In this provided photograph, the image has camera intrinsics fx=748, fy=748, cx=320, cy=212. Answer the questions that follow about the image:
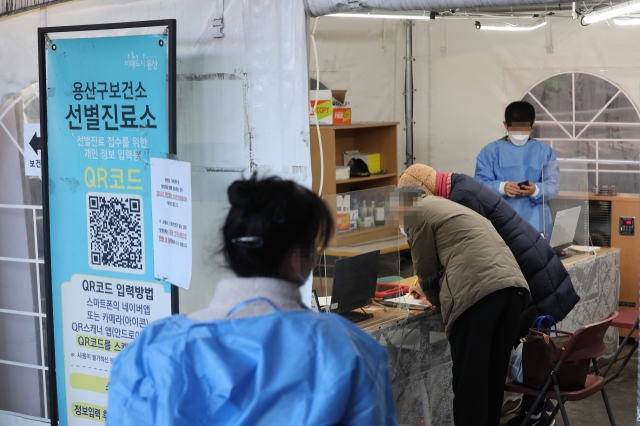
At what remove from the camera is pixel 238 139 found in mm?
2824

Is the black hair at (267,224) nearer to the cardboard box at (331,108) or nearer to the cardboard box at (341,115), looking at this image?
the cardboard box at (331,108)

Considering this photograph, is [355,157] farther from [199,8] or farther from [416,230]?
[199,8]

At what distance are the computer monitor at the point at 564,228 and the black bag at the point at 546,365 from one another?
1618 millimetres

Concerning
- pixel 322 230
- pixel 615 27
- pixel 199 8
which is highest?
pixel 615 27

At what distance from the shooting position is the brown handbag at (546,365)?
11.1ft

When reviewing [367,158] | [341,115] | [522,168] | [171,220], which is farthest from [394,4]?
[367,158]

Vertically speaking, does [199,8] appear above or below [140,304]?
above

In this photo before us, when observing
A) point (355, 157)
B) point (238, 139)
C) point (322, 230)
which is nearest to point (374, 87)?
point (355, 157)

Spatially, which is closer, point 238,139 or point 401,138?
point 238,139

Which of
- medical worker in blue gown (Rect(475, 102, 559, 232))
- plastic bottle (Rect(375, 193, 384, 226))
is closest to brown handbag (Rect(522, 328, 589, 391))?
plastic bottle (Rect(375, 193, 384, 226))

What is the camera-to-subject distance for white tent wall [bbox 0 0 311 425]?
267 cm

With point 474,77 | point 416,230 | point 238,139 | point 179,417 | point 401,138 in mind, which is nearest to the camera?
point 179,417

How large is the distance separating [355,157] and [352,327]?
5054mm

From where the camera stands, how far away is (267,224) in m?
1.35
